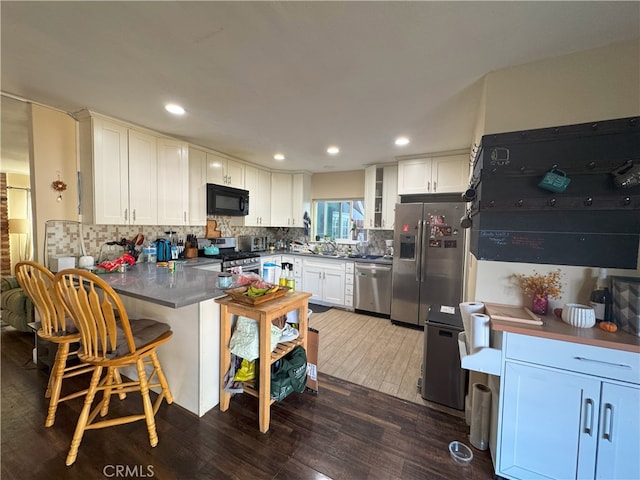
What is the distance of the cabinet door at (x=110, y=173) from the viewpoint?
251 centimetres

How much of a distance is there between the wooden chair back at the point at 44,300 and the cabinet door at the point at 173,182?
1.48 meters

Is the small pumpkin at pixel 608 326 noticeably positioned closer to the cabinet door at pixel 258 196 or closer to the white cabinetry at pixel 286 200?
the white cabinetry at pixel 286 200

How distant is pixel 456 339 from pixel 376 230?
2.80 meters

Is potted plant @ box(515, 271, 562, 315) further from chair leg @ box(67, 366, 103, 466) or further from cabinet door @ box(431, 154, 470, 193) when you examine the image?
chair leg @ box(67, 366, 103, 466)

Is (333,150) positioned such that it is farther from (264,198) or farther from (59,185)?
(59,185)

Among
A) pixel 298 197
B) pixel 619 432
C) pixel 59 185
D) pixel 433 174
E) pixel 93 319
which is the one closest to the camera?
pixel 619 432

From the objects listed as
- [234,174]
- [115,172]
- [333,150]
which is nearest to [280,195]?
[234,174]

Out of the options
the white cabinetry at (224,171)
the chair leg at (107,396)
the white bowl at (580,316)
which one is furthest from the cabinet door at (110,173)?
the white bowl at (580,316)

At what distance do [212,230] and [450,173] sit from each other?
146 inches

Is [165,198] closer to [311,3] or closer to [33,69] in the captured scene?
[33,69]

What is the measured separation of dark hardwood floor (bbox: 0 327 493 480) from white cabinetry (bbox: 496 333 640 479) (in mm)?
304

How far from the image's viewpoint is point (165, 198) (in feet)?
10.2

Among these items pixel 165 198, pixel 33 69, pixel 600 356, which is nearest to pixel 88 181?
pixel 165 198

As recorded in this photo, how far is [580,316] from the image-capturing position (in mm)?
1336
